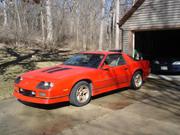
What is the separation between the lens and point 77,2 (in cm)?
3042

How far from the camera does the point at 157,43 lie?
17.0 meters

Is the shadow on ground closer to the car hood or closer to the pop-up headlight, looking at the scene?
the car hood

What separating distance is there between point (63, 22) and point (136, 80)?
23788 mm

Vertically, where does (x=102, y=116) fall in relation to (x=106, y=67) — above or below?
below

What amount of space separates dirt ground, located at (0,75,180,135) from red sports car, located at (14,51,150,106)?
1.10 feet

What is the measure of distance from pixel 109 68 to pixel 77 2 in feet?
80.6

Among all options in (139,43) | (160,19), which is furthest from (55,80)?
(139,43)

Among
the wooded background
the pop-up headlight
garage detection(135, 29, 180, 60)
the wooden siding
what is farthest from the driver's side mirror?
the wooded background

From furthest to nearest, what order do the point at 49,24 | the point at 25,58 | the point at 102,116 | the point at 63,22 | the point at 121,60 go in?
the point at 63,22 → the point at 49,24 → the point at 25,58 → the point at 121,60 → the point at 102,116

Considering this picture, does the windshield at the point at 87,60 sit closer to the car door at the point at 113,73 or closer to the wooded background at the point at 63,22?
the car door at the point at 113,73

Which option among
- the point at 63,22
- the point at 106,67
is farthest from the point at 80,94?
the point at 63,22

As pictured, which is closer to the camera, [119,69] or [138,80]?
[119,69]

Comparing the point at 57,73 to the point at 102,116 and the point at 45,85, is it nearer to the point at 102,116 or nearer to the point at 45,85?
the point at 45,85

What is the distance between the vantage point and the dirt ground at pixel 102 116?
4.88 metres
